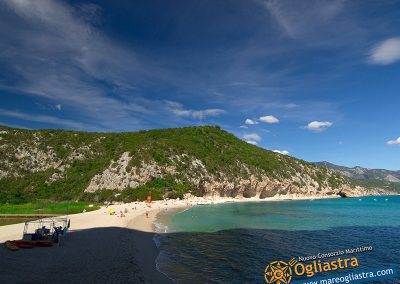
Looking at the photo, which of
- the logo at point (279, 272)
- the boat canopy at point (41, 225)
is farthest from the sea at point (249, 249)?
the boat canopy at point (41, 225)

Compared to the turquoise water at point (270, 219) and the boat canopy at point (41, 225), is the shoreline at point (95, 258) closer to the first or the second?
the boat canopy at point (41, 225)

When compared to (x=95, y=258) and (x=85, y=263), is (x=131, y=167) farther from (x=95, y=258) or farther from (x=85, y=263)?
(x=85, y=263)

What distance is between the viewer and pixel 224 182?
113 meters

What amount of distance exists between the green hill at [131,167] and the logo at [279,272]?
66471 millimetres

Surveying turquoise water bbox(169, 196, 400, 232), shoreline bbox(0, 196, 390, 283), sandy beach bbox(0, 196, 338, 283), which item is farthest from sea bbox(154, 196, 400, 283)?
sandy beach bbox(0, 196, 338, 283)

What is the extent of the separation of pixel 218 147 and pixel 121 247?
370 ft

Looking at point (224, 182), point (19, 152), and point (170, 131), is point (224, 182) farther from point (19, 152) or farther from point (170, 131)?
point (19, 152)

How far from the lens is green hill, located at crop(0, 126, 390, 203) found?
290 ft

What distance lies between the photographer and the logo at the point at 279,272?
18.7m

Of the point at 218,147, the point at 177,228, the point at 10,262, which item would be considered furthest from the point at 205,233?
the point at 218,147

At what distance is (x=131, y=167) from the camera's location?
314 feet

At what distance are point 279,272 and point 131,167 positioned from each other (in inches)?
3168

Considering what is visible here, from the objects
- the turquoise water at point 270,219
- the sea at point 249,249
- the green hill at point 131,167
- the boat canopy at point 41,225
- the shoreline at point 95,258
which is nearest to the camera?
the shoreline at point 95,258

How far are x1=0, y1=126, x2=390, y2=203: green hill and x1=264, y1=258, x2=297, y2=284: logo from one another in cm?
6647
